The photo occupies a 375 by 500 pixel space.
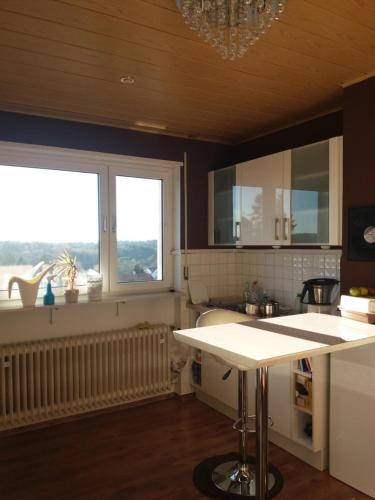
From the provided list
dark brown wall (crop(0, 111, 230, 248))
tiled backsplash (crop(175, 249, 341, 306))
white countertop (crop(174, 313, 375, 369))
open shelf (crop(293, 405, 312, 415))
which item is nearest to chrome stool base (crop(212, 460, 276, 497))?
open shelf (crop(293, 405, 312, 415))

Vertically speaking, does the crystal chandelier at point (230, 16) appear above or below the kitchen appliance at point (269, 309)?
above

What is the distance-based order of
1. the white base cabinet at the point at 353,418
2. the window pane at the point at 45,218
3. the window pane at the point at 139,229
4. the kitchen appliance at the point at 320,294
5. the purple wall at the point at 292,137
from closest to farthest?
the white base cabinet at the point at 353,418
the kitchen appliance at the point at 320,294
the purple wall at the point at 292,137
the window pane at the point at 45,218
the window pane at the point at 139,229

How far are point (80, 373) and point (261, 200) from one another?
2.00 metres

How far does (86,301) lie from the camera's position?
3.22 m

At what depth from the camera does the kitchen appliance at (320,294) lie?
2.66m

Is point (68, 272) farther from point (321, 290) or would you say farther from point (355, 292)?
point (355, 292)

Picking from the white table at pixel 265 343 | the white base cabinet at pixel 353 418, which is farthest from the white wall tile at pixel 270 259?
the white table at pixel 265 343

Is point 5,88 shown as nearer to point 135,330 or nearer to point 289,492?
point 135,330

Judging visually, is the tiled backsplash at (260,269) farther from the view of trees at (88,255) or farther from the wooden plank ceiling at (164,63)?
the wooden plank ceiling at (164,63)

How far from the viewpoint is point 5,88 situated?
248 centimetres

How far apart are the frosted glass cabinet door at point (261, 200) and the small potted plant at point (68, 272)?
1.42 meters

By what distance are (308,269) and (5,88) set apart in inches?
98.8

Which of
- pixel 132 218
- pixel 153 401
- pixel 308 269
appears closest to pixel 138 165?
pixel 132 218

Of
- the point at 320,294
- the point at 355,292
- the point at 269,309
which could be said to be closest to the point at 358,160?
the point at 355,292
